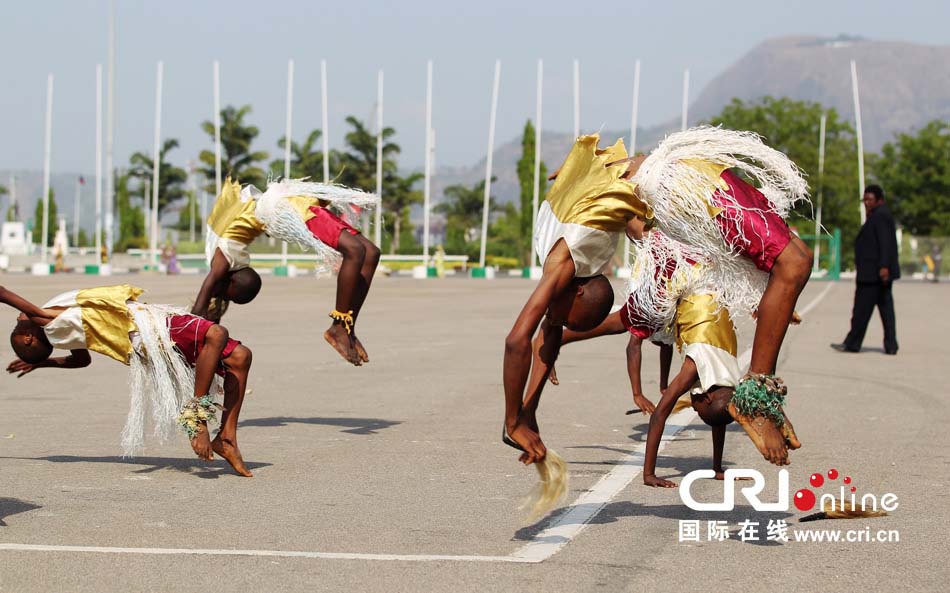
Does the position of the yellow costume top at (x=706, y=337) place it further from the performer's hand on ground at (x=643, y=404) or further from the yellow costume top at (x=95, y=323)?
the yellow costume top at (x=95, y=323)

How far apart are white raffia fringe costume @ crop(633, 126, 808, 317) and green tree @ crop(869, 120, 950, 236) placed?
77.2m

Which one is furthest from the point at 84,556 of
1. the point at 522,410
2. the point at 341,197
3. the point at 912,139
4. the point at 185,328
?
the point at 912,139

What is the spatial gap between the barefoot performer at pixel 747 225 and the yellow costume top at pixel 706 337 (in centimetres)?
74

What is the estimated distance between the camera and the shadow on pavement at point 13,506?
7.07m

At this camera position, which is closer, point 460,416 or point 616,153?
point 616,153

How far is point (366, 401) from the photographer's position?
12664 millimetres

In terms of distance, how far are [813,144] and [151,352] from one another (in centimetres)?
8072

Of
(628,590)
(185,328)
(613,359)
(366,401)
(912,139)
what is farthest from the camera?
(912,139)

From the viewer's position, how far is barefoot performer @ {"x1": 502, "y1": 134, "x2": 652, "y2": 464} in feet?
20.9

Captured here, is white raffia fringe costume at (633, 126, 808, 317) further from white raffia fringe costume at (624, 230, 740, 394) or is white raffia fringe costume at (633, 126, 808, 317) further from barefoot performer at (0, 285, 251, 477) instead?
barefoot performer at (0, 285, 251, 477)

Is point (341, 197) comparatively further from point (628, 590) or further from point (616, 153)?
point (628, 590)

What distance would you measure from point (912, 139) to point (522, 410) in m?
80.7

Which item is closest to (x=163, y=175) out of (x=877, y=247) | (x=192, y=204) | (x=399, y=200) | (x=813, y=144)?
(x=192, y=204)

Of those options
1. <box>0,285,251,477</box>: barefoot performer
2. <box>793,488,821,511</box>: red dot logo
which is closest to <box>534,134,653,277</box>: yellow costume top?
<box>793,488,821,511</box>: red dot logo
